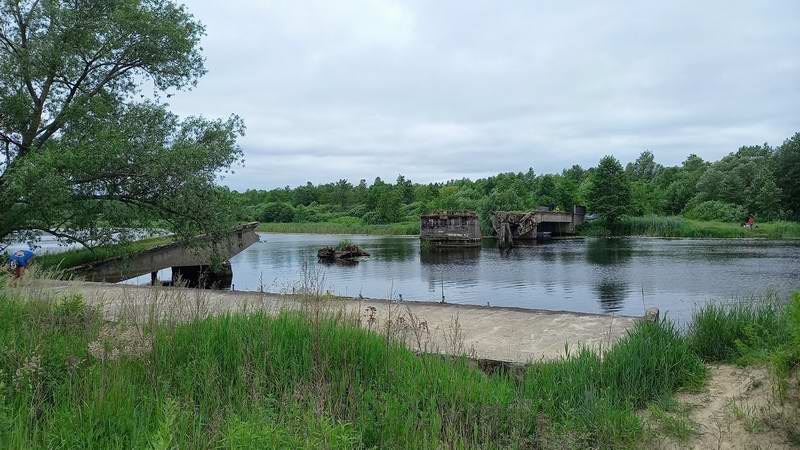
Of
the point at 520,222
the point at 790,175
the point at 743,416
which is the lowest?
the point at 743,416

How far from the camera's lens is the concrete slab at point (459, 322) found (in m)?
5.85

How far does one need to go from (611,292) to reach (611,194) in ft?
181

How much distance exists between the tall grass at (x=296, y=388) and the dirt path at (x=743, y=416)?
11.1 inches

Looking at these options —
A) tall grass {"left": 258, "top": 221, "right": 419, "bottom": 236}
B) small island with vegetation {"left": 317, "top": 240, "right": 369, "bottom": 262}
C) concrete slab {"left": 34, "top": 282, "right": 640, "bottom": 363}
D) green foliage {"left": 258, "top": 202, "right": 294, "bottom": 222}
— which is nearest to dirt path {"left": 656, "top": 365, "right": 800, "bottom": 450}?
concrete slab {"left": 34, "top": 282, "right": 640, "bottom": 363}

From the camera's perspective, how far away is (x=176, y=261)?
23.9m

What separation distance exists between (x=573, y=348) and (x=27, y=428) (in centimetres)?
530

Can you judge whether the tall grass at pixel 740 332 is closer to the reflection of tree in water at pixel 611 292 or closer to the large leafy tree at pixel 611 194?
the reflection of tree in water at pixel 611 292

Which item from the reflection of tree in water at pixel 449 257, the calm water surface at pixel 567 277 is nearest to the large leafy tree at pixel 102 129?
the calm water surface at pixel 567 277

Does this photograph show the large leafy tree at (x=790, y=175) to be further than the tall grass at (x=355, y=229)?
No

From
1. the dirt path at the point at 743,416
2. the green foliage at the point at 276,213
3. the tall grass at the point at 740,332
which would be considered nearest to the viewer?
Result: the dirt path at the point at 743,416

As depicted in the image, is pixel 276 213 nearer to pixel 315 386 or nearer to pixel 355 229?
pixel 355 229

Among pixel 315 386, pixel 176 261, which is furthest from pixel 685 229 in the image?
pixel 315 386

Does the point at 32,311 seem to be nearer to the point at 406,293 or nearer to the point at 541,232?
the point at 406,293

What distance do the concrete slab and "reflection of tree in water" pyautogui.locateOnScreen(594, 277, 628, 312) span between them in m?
11.0
